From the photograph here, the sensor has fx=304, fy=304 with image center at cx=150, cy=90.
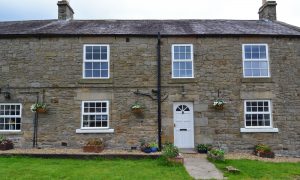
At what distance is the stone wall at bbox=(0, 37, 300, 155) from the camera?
13727mm

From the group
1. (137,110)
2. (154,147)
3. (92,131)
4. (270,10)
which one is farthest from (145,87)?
(270,10)

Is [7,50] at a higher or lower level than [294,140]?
higher

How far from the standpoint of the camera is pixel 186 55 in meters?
14.4

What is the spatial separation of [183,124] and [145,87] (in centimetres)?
244

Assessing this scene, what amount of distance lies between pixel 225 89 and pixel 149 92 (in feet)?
11.5

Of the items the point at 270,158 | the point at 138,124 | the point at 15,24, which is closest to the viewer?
the point at 270,158

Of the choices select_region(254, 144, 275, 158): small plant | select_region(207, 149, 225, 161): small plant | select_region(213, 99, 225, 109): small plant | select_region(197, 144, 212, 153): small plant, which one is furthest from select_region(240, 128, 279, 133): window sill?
select_region(207, 149, 225, 161): small plant

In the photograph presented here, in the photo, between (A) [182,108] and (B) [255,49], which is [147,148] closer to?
(A) [182,108]

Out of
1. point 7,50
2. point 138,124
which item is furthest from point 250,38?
point 7,50

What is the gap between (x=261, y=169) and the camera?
400 inches

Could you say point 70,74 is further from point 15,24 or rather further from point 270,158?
point 270,158

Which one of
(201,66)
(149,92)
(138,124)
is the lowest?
(138,124)

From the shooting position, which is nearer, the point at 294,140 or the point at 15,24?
the point at 294,140

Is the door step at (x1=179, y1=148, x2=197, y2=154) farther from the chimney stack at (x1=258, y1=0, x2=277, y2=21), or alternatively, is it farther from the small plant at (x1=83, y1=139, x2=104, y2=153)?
the chimney stack at (x1=258, y1=0, x2=277, y2=21)
